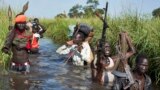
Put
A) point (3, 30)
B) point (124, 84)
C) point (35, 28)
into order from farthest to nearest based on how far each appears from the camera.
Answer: point (35, 28) → point (3, 30) → point (124, 84)

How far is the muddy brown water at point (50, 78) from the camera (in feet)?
34.9

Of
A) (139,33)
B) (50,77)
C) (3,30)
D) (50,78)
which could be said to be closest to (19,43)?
(50,78)

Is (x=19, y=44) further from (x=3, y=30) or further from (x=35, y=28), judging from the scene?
(x=35, y=28)

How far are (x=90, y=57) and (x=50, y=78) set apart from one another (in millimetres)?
2278

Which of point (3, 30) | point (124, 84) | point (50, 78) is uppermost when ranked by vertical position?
point (3, 30)

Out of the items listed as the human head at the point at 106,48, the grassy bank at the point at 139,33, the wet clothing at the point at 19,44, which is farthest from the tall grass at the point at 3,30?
the human head at the point at 106,48

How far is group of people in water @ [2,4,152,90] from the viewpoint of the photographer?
731cm

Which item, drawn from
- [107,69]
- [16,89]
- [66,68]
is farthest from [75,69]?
[16,89]

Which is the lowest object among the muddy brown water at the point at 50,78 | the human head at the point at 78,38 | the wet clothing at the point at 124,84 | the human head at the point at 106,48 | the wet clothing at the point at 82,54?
the muddy brown water at the point at 50,78

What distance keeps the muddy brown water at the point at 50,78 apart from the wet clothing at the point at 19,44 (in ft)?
1.73

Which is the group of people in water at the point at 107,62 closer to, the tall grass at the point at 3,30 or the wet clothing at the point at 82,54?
the wet clothing at the point at 82,54

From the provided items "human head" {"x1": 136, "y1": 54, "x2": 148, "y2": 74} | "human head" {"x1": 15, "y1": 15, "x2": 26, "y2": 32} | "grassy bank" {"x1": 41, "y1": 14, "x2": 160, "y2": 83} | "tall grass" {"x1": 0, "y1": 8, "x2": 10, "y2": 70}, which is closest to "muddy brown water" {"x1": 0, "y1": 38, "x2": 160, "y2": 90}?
"tall grass" {"x1": 0, "y1": 8, "x2": 10, "y2": 70}

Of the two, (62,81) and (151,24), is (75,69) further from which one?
(151,24)

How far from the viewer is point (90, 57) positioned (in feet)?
46.2
